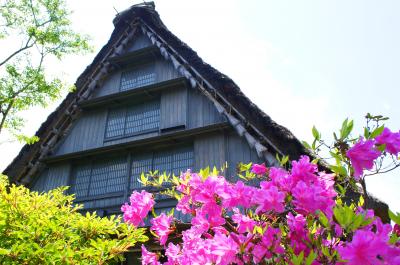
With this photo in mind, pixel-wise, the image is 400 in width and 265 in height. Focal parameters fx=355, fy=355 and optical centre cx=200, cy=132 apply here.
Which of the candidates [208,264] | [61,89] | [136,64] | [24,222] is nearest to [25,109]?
[61,89]

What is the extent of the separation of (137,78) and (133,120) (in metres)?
1.40

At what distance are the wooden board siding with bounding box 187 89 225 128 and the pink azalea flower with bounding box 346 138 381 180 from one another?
5.61m

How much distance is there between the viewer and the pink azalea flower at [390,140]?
2.01 meters

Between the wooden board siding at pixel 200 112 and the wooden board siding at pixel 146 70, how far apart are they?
2.88 ft

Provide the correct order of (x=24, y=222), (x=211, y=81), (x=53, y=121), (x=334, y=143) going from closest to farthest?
(x=334, y=143)
(x=24, y=222)
(x=211, y=81)
(x=53, y=121)

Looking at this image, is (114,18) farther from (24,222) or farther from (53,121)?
(24,222)

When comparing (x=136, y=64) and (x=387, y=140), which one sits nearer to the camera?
(x=387, y=140)

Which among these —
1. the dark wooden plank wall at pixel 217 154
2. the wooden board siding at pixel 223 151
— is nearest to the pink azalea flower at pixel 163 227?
the dark wooden plank wall at pixel 217 154

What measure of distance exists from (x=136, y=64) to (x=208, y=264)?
8648 mm

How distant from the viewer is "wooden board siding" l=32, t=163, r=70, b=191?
9078mm

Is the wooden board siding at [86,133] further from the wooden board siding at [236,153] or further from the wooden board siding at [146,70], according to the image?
the wooden board siding at [236,153]

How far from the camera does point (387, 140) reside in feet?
6.60

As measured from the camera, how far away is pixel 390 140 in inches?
79.1

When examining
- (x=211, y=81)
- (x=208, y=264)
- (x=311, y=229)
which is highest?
(x=211, y=81)
